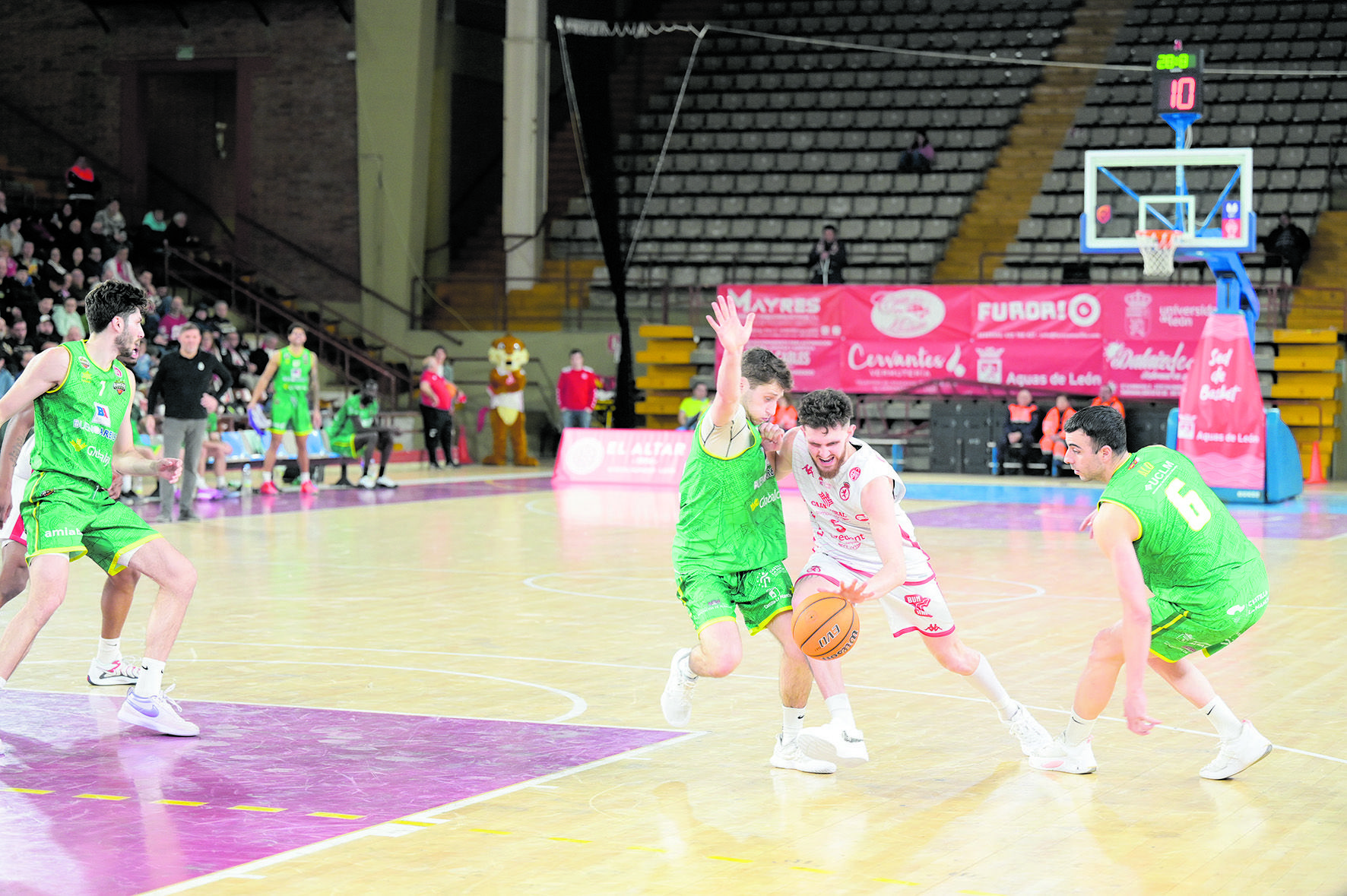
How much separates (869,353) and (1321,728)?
17488 mm

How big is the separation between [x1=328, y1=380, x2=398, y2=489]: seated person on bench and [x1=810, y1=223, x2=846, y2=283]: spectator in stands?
303 inches

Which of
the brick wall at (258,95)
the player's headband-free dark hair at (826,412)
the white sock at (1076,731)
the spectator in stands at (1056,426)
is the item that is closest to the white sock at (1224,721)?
the white sock at (1076,731)

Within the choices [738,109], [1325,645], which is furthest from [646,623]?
[738,109]

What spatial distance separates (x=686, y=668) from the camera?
6000 mm

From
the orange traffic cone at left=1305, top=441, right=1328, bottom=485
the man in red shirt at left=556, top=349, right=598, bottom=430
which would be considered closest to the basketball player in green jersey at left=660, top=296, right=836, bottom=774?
the man in red shirt at left=556, top=349, right=598, bottom=430

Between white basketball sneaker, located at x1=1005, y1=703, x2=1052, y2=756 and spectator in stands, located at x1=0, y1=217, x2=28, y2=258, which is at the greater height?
spectator in stands, located at x1=0, y1=217, x2=28, y2=258

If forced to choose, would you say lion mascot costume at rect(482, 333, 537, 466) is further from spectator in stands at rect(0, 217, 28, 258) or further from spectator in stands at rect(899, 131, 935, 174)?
spectator in stands at rect(899, 131, 935, 174)

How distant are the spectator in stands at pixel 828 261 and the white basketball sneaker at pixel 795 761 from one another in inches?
755

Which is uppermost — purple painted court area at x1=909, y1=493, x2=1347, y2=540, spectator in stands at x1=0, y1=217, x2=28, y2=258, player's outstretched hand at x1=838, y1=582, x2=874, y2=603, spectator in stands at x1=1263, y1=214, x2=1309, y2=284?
spectator in stands at x1=1263, y1=214, x2=1309, y2=284

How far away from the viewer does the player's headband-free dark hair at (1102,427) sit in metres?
5.41

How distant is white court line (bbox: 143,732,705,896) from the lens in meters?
4.47

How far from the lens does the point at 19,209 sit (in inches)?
961

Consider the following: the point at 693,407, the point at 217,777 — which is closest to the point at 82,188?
the point at 693,407

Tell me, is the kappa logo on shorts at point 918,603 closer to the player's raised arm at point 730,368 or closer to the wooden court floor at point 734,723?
the wooden court floor at point 734,723
